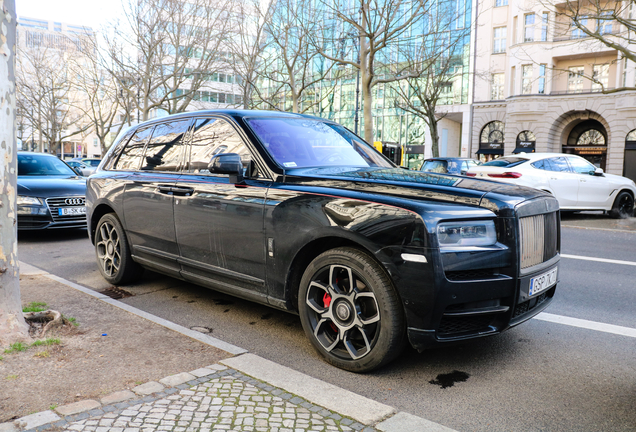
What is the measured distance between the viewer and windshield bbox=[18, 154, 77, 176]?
10633mm

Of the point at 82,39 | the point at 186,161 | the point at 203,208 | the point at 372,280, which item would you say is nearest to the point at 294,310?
the point at 372,280

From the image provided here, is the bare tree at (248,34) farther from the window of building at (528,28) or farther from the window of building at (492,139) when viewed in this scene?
the window of building at (492,139)

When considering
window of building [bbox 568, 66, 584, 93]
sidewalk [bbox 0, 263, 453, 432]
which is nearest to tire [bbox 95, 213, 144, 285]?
sidewalk [bbox 0, 263, 453, 432]

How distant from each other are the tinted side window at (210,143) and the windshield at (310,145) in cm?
19

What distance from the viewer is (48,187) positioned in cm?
952

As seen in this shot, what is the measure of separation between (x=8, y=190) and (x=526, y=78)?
127 feet

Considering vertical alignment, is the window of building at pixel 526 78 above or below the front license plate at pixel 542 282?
→ above

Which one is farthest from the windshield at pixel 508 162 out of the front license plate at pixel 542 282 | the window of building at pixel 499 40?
the window of building at pixel 499 40

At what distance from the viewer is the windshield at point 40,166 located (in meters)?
10.6

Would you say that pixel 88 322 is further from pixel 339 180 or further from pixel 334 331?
pixel 339 180

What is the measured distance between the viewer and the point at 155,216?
5199 millimetres

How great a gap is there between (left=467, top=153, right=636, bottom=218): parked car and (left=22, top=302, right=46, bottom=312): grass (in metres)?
11.0

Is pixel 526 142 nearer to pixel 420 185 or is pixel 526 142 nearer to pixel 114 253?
pixel 114 253

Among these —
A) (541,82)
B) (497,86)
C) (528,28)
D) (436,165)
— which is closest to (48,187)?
(436,165)
